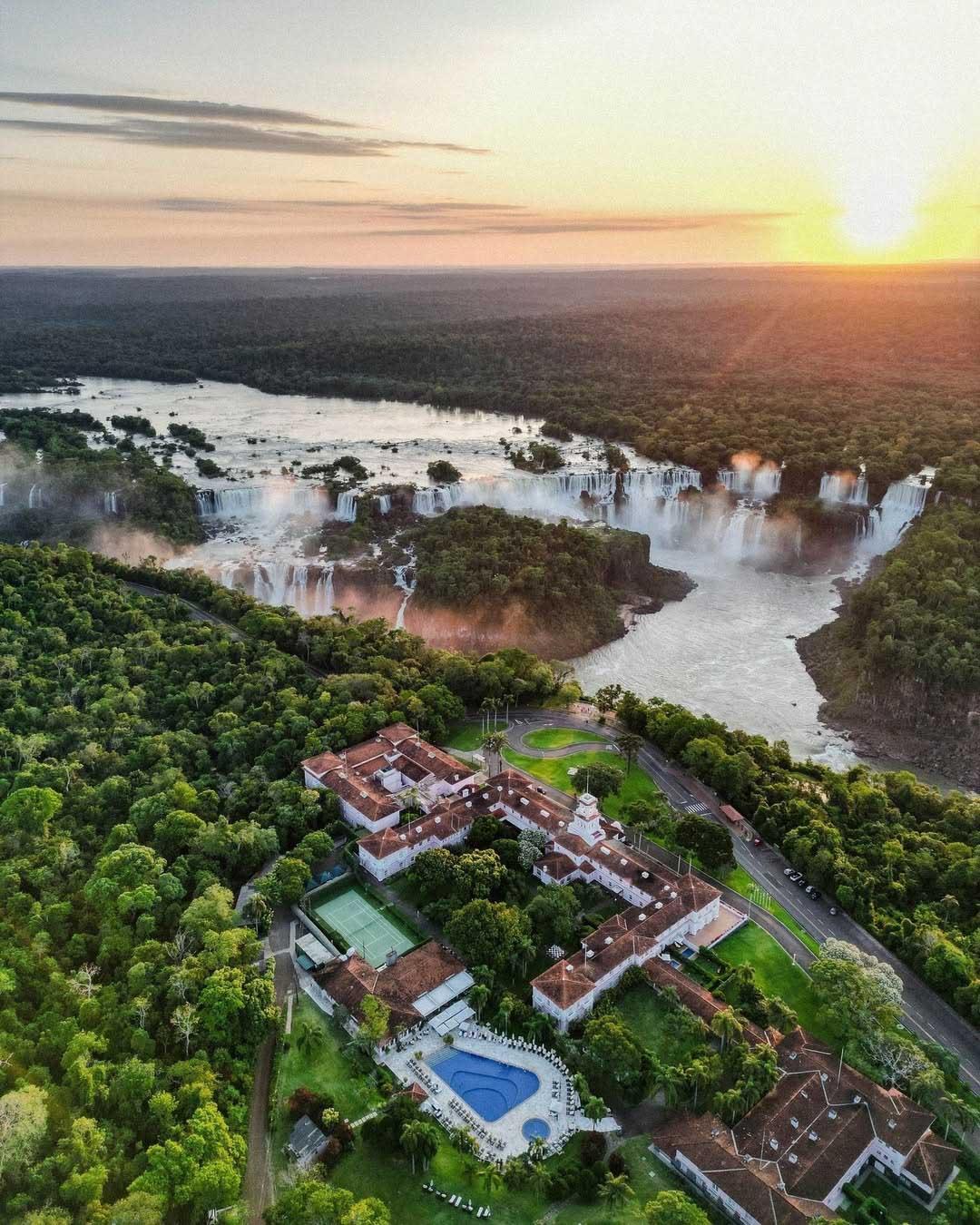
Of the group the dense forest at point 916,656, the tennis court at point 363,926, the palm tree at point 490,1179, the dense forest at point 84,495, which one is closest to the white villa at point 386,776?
the tennis court at point 363,926

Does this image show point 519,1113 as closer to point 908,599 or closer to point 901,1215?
point 901,1215

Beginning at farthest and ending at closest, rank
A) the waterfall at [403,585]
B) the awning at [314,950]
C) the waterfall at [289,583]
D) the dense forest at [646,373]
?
the dense forest at [646,373]
the waterfall at [289,583]
the waterfall at [403,585]
the awning at [314,950]

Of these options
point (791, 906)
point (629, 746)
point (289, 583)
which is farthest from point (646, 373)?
point (791, 906)

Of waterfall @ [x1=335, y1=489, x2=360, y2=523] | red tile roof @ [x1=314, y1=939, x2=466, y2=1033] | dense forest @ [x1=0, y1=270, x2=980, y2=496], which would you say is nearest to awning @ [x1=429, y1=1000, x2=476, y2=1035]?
red tile roof @ [x1=314, y1=939, x2=466, y2=1033]

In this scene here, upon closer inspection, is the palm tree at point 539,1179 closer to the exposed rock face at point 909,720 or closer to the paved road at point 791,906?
the paved road at point 791,906

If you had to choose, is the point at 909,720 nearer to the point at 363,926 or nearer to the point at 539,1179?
the point at 363,926

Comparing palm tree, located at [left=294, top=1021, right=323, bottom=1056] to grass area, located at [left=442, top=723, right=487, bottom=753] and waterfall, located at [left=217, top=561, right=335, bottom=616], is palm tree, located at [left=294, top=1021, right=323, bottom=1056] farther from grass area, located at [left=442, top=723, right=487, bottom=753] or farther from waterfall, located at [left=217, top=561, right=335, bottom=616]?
waterfall, located at [left=217, top=561, right=335, bottom=616]
